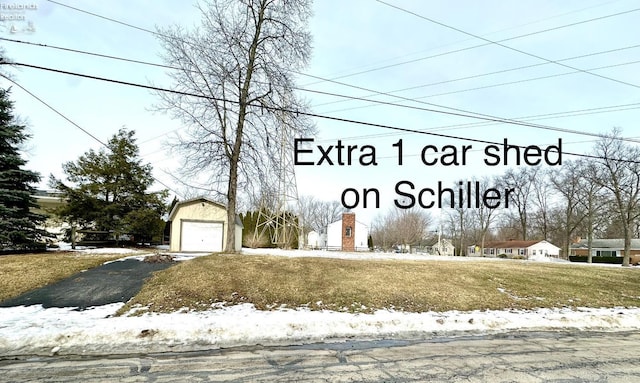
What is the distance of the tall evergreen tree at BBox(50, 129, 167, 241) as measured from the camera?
2197cm

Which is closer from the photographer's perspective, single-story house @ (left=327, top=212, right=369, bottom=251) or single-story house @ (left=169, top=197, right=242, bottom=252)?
single-story house @ (left=169, top=197, right=242, bottom=252)

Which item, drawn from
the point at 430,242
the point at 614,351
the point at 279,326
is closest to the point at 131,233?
the point at 279,326

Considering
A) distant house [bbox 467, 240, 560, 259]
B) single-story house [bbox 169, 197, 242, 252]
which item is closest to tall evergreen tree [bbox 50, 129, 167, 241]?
single-story house [bbox 169, 197, 242, 252]

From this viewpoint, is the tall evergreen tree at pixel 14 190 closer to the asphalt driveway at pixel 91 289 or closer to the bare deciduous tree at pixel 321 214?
the asphalt driveway at pixel 91 289

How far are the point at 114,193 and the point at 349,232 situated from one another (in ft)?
92.1

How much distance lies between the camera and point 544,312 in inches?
356

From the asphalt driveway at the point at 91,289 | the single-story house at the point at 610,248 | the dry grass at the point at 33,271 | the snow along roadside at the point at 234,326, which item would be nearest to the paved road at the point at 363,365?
the snow along roadside at the point at 234,326

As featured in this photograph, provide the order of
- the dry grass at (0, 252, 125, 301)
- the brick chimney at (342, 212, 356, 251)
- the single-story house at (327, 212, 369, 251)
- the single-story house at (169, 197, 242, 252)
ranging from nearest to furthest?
the dry grass at (0, 252, 125, 301), the single-story house at (169, 197, 242, 252), the brick chimney at (342, 212, 356, 251), the single-story house at (327, 212, 369, 251)

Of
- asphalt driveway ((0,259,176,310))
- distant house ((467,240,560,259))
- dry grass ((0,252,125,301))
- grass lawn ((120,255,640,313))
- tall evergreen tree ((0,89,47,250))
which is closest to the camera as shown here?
asphalt driveway ((0,259,176,310))

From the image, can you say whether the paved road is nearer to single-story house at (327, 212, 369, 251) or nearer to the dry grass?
the dry grass

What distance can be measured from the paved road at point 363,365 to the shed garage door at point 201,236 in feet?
54.3

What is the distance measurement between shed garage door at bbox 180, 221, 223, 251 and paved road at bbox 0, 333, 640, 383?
1657cm

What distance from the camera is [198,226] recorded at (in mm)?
21641

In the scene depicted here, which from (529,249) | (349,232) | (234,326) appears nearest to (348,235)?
(349,232)
